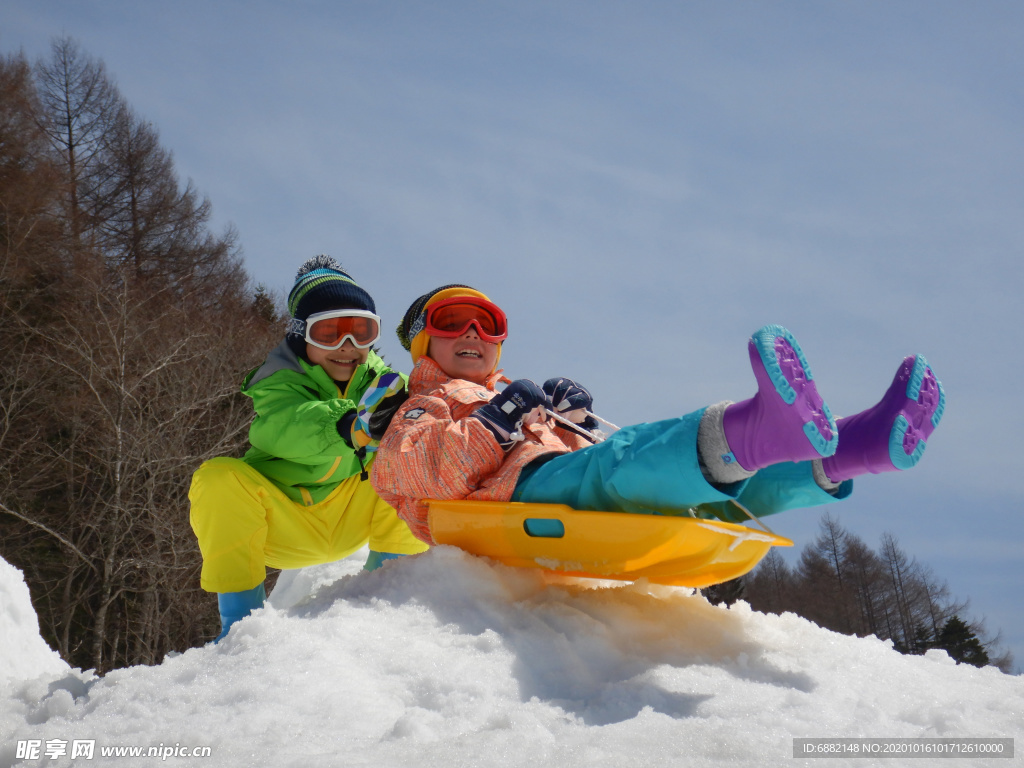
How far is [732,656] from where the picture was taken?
1.97 m

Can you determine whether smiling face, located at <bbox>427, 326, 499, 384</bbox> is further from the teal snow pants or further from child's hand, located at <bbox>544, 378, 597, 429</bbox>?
the teal snow pants

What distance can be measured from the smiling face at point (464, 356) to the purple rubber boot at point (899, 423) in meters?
1.37

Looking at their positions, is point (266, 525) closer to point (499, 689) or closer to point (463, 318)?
point (463, 318)

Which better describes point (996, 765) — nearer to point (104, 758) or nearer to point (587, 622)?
point (587, 622)

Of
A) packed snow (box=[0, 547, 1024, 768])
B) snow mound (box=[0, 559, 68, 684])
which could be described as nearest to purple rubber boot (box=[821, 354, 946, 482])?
packed snow (box=[0, 547, 1024, 768])

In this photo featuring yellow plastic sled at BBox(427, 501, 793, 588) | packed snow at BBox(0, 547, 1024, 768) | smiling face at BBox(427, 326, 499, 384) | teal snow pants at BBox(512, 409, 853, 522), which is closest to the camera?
packed snow at BBox(0, 547, 1024, 768)

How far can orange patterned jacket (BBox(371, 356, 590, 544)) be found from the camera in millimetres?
2379

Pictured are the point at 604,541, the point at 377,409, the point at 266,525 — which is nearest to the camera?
the point at 604,541

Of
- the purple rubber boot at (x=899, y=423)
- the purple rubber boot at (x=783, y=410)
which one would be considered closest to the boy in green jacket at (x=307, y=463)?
the purple rubber boot at (x=783, y=410)

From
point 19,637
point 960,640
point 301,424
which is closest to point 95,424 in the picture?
point 19,637

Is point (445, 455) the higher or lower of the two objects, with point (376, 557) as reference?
higher

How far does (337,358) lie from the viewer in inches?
126

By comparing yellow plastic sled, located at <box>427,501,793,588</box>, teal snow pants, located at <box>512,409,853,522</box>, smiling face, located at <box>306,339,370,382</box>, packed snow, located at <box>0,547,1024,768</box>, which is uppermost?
smiling face, located at <box>306,339,370,382</box>

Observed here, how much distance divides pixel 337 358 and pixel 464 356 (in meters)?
0.64
